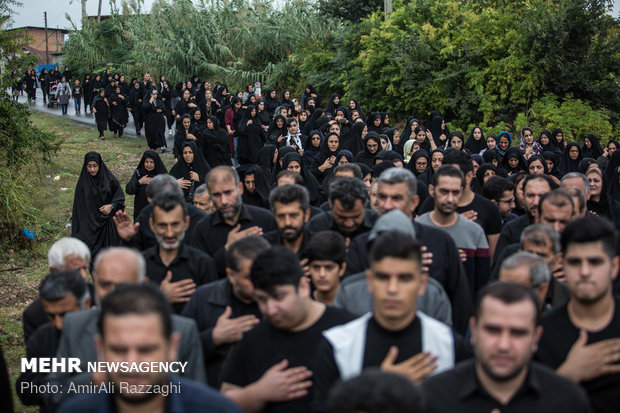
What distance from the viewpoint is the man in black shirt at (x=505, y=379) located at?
8.91ft

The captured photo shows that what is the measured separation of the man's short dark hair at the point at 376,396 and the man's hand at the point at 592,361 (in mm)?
1154

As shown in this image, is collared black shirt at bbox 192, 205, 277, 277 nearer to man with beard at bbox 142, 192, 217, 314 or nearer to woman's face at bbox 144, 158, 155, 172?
man with beard at bbox 142, 192, 217, 314

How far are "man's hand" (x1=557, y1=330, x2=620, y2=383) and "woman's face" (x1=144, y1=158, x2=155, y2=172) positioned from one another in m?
7.63

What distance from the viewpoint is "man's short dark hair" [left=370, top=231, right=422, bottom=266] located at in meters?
3.19

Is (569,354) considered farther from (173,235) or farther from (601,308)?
(173,235)

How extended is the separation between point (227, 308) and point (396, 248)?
1246 millimetres

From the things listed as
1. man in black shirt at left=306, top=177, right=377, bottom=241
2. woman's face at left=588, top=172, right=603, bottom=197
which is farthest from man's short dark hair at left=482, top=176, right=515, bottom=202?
man in black shirt at left=306, top=177, right=377, bottom=241

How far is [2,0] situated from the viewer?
12836 mm

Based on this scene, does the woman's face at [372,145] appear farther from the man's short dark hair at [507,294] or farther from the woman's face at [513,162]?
the man's short dark hair at [507,294]

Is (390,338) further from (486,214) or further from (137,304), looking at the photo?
(486,214)

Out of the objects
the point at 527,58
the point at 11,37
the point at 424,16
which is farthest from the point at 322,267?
the point at 424,16

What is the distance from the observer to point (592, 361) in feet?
10.3

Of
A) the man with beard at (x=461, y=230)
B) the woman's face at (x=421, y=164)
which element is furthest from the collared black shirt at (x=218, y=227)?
the woman's face at (x=421, y=164)

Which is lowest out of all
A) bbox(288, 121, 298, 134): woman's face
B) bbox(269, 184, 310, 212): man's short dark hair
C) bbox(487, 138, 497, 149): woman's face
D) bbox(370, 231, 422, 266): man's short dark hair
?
bbox(370, 231, 422, 266): man's short dark hair
